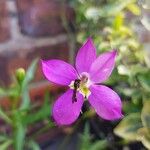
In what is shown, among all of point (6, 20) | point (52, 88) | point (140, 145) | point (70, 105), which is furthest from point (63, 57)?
point (70, 105)

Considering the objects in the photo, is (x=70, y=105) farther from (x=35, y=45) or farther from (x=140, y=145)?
(x=35, y=45)

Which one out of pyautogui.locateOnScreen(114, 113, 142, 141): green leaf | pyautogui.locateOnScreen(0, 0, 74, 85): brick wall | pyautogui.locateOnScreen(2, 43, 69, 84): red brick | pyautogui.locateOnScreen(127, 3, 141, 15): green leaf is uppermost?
pyautogui.locateOnScreen(127, 3, 141, 15): green leaf

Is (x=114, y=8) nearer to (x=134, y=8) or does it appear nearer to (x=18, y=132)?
(x=134, y=8)

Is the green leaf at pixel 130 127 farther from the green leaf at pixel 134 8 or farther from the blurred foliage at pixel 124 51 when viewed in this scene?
the green leaf at pixel 134 8

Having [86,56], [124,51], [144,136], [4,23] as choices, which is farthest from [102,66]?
[4,23]

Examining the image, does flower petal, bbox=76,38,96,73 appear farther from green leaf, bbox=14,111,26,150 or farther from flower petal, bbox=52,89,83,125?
green leaf, bbox=14,111,26,150

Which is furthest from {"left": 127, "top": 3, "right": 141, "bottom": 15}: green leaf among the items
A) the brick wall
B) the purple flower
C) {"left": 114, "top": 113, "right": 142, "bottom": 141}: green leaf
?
the purple flower

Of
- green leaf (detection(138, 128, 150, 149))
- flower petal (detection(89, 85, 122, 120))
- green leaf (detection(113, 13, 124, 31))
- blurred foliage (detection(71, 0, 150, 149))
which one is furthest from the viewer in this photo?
green leaf (detection(113, 13, 124, 31))

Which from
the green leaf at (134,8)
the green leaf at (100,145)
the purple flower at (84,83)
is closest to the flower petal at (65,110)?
the purple flower at (84,83)
